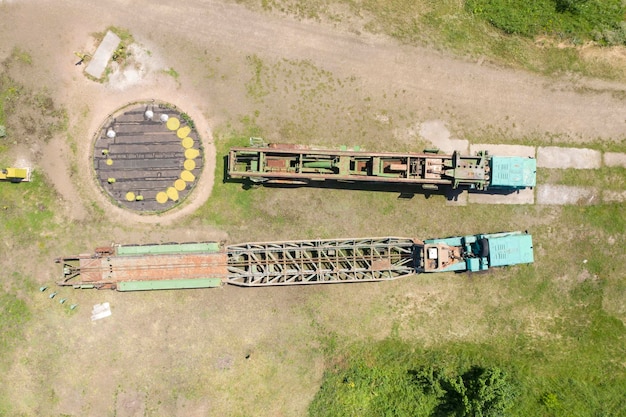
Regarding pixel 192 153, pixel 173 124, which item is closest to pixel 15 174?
pixel 173 124

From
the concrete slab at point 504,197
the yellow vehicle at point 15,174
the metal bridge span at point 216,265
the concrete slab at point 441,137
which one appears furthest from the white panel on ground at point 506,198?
the yellow vehicle at point 15,174

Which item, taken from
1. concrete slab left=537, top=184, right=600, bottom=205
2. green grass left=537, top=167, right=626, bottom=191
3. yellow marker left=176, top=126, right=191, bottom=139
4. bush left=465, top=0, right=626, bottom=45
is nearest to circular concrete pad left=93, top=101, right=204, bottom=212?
yellow marker left=176, top=126, right=191, bottom=139

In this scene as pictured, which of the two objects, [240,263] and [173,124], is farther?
[173,124]

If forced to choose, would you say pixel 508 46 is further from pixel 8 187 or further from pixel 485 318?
pixel 8 187

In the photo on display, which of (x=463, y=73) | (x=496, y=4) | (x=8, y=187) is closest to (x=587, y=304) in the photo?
(x=463, y=73)

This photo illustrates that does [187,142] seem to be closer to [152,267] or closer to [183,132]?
[183,132]
